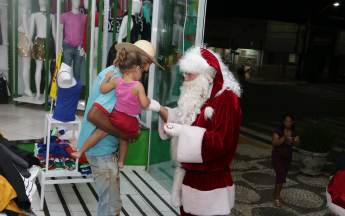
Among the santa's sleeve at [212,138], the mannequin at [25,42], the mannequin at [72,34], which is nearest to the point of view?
the santa's sleeve at [212,138]

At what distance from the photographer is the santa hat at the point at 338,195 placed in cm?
208

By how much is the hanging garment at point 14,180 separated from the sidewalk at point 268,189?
2026 millimetres

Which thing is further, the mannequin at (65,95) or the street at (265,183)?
the street at (265,183)

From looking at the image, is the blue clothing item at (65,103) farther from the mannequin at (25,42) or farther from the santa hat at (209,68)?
the mannequin at (25,42)

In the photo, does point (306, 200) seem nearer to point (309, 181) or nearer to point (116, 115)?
point (309, 181)

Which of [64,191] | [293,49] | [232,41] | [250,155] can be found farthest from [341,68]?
[64,191]

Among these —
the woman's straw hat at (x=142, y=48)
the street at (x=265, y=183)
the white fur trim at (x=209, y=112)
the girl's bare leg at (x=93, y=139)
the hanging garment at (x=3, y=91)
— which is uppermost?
the woman's straw hat at (x=142, y=48)

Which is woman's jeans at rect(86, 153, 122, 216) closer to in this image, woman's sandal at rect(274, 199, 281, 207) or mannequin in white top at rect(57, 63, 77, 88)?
mannequin in white top at rect(57, 63, 77, 88)

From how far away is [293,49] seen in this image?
2495 centimetres

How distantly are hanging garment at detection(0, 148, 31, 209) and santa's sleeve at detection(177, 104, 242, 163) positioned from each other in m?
1.01

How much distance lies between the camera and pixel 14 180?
80.0 inches

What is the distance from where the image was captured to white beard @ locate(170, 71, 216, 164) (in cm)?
195

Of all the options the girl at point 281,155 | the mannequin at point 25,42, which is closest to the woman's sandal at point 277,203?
the girl at point 281,155

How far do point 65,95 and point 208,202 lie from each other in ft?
5.84
